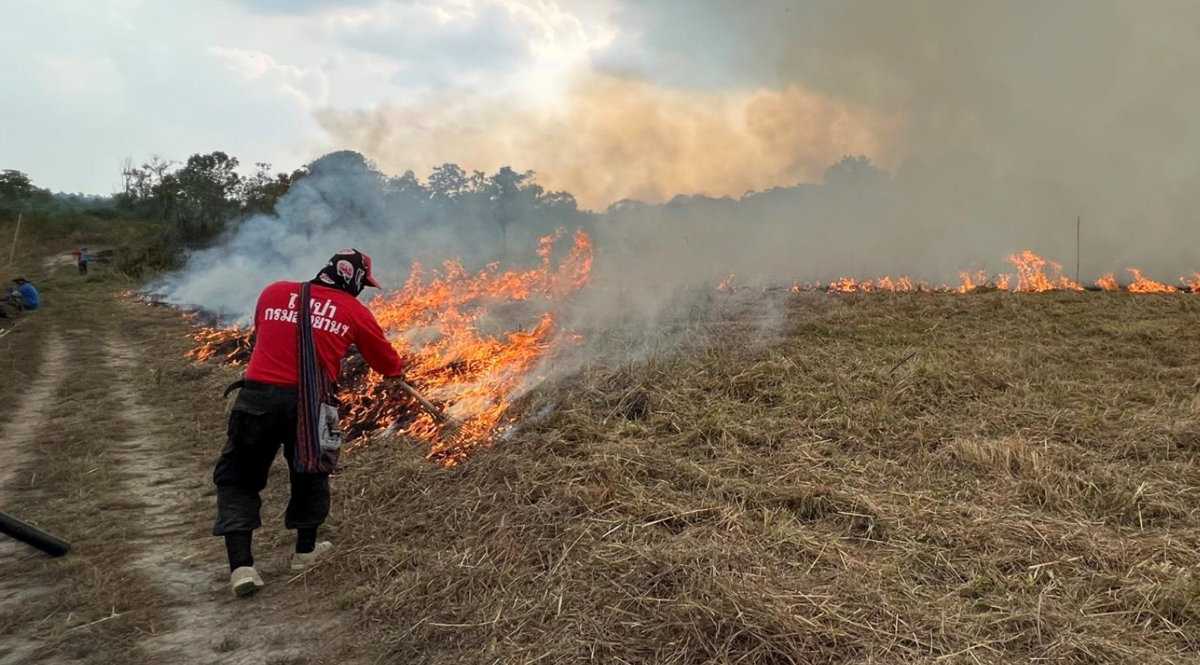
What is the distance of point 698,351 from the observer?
7.45 m

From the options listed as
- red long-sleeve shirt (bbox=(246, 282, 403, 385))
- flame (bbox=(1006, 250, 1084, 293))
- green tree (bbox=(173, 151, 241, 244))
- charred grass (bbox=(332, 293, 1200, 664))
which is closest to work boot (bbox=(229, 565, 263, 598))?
charred grass (bbox=(332, 293, 1200, 664))

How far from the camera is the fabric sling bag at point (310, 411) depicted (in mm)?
4215

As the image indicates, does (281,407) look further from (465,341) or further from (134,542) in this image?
(465,341)

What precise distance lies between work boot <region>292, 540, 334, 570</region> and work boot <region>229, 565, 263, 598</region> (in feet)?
0.92

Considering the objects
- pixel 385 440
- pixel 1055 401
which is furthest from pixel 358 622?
pixel 1055 401

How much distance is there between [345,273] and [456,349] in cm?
393

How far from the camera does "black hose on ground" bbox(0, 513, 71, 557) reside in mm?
4469

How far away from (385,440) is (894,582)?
4.83 metres

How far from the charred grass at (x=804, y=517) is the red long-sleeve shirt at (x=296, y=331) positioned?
1.31m

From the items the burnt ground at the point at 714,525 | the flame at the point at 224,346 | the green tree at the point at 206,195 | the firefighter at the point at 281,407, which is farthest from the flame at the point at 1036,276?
the green tree at the point at 206,195

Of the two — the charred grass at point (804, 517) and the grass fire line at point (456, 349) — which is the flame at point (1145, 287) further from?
the grass fire line at point (456, 349)

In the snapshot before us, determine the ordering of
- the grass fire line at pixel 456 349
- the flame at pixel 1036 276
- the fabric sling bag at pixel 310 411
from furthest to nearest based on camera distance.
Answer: the flame at pixel 1036 276 → the grass fire line at pixel 456 349 → the fabric sling bag at pixel 310 411

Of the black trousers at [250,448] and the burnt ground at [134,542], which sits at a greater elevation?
the black trousers at [250,448]

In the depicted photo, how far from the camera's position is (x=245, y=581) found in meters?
4.07
